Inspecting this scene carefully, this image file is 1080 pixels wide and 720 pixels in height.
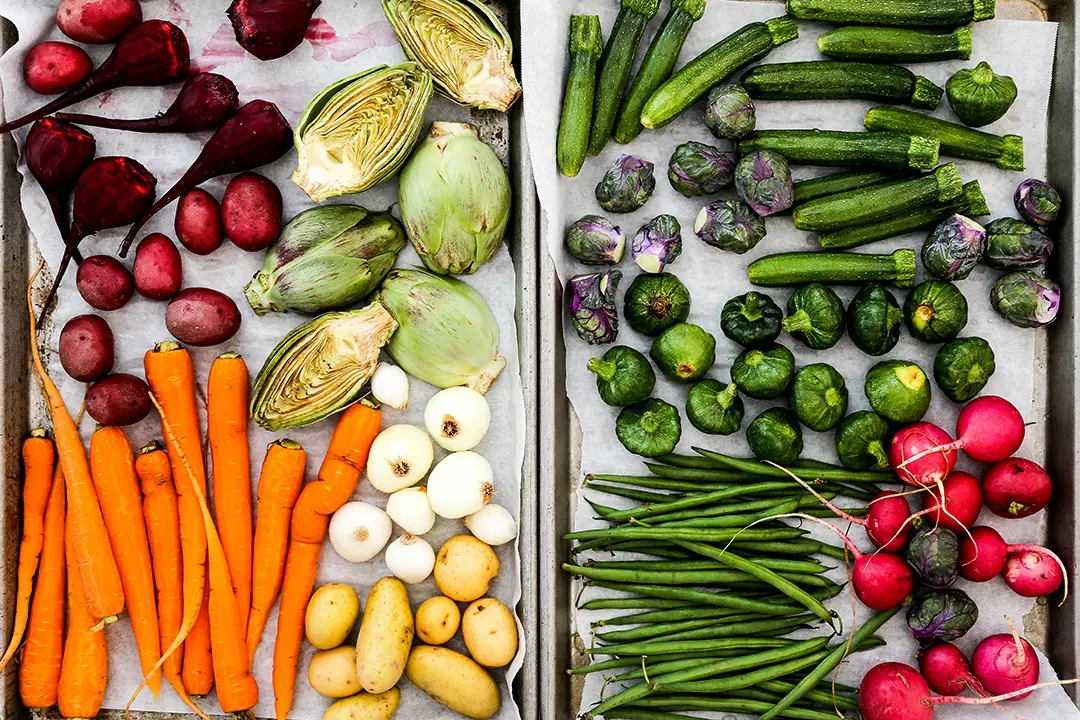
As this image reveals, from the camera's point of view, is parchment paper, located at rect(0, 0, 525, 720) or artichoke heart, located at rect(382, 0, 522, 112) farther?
parchment paper, located at rect(0, 0, 525, 720)

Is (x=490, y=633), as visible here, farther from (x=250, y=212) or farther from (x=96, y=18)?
(x=96, y=18)

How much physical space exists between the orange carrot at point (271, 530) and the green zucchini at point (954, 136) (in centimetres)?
185

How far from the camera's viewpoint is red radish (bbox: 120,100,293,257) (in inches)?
86.5

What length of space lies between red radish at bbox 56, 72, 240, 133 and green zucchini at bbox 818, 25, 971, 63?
164cm

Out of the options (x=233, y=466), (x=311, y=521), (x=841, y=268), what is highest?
(x=841, y=268)

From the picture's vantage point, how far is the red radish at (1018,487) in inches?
86.1

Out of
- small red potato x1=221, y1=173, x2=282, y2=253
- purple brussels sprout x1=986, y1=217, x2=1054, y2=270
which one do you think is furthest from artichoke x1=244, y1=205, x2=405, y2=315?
purple brussels sprout x1=986, y1=217, x2=1054, y2=270

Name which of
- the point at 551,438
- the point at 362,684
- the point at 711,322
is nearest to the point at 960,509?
the point at 711,322

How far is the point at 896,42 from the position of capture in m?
2.23

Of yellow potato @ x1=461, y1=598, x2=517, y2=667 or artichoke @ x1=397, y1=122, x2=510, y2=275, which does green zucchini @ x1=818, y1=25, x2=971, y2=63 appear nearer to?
artichoke @ x1=397, y1=122, x2=510, y2=275

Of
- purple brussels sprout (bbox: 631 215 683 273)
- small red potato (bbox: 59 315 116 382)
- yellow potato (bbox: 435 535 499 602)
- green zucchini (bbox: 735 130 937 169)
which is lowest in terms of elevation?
yellow potato (bbox: 435 535 499 602)


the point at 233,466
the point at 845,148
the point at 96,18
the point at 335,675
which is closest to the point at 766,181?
the point at 845,148

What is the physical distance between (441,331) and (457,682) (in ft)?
3.10

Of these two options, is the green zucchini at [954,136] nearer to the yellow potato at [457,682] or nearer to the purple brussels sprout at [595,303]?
the purple brussels sprout at [595,303]
